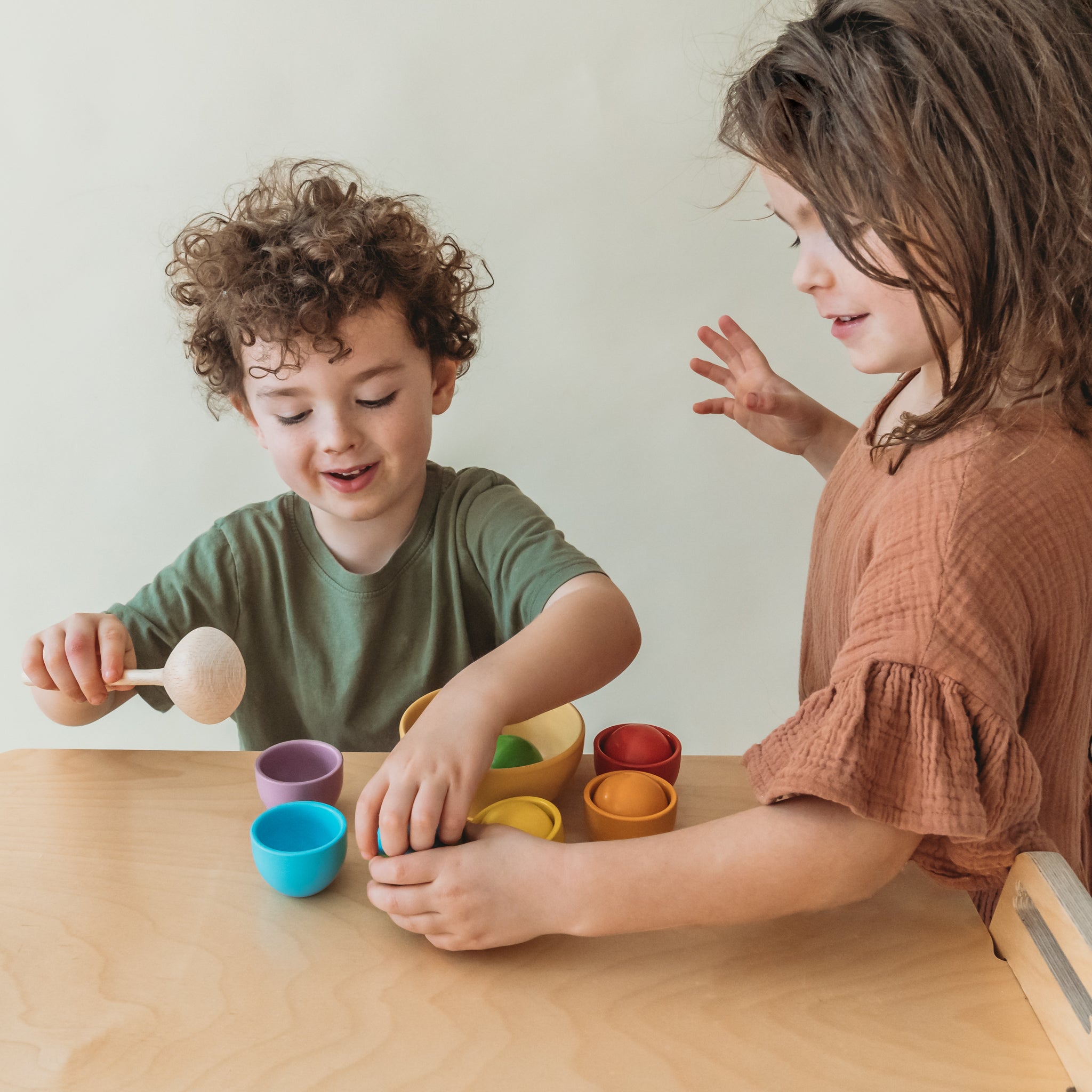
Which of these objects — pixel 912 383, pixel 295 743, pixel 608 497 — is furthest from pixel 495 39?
pixel 295 743

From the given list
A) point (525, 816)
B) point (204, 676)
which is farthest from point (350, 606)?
point (525, 816)

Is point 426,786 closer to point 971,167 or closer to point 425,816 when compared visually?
point 425,816

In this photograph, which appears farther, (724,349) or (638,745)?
(724,349)

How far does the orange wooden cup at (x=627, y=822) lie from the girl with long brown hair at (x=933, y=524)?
0.22 feet

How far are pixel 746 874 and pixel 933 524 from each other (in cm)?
25

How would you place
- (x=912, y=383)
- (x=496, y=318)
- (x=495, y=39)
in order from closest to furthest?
(x=912, y=383) < (x=495, y=39) < (x=496, y=318)

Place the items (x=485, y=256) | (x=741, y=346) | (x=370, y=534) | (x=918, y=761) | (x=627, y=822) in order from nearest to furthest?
(x=918, y=761), (x=627, y=822), (x=370, y=534), (x=741, y=346), (x=485, y=256)

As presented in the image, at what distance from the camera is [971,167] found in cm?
62

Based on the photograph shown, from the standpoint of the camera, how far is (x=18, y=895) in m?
0.67

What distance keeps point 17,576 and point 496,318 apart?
2.63ft

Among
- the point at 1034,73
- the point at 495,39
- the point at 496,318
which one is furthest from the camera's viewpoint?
the point at 496,318

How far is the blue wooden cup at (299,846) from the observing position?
65 centimetres

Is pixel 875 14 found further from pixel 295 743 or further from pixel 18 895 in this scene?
pixel 18 895

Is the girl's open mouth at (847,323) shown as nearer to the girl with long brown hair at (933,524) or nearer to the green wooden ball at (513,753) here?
the girl with long brown hair at (933,524)
